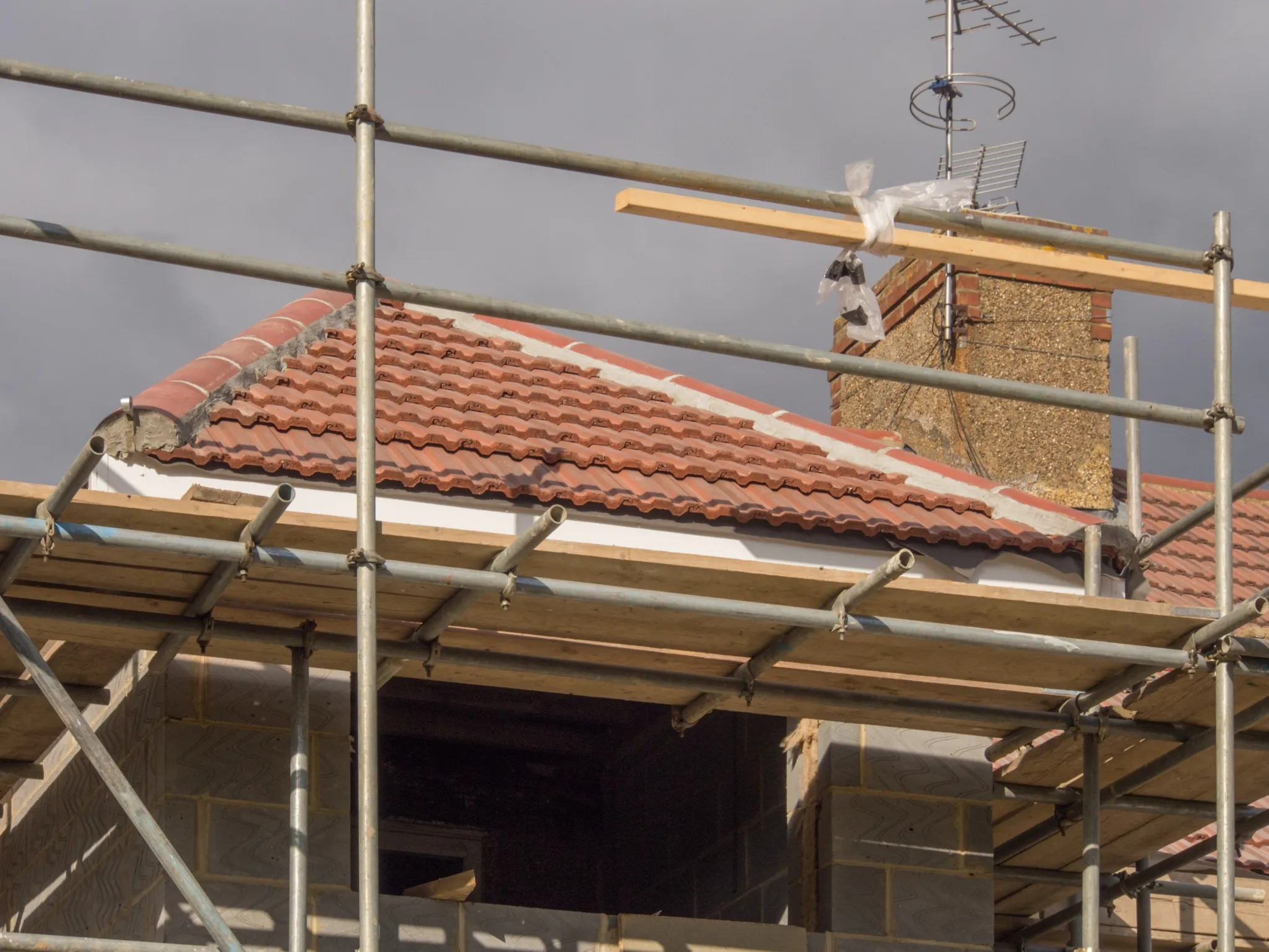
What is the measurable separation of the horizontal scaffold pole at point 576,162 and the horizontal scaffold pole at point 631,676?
1.81 metres

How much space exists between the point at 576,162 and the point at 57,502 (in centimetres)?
243

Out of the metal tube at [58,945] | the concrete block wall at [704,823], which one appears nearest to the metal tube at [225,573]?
the metal tube at [58,945]

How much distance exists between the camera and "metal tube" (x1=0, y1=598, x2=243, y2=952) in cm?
627

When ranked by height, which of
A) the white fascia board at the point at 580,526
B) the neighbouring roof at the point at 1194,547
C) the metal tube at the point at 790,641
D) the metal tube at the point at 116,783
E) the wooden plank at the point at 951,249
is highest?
the neighbouring roof at the point at 1194,547

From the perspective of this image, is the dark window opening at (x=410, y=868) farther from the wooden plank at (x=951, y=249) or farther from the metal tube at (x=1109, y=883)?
the wooden plank at (x=951, y=249)

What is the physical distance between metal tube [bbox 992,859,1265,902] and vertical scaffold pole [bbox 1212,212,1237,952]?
2355 mm

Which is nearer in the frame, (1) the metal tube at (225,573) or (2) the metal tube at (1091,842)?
(1) the metal tube at (225,573)

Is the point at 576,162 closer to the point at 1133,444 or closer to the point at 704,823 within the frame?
the point at 704,823

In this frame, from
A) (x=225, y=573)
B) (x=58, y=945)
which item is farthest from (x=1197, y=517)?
(x=58, y=945)

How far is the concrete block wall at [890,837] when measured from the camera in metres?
8.76

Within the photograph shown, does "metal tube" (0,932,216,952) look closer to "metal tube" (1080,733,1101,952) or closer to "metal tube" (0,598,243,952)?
"metal tube" (0,598,243,952)

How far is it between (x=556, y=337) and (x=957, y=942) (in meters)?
3.83

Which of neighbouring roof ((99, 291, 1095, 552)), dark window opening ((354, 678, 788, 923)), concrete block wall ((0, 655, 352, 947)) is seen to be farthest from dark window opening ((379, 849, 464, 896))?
neighbouring roof ((99, 291, 1095, 552))

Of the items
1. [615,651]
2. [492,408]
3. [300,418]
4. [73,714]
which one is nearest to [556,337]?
[492,408]
